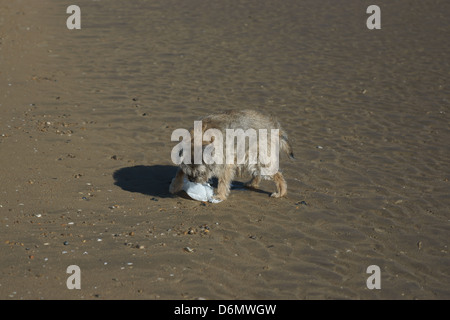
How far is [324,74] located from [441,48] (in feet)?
13.8

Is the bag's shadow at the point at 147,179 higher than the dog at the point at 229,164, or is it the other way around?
the dog at the point at 229,164

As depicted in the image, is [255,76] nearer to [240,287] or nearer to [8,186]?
[8,186]

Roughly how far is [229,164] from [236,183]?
1.06m

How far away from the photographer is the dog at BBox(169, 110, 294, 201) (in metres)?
6.86

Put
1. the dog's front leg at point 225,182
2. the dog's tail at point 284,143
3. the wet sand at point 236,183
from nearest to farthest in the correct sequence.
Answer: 1. the wet sand at point 236,183
2. the dog's front leg at point 225,182
3. the dog's tail at point 284,143

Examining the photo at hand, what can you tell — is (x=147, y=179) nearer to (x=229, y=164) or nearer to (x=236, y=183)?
(x=236, y=183)

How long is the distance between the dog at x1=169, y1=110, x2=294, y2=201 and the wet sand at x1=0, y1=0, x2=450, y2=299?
0.93ft

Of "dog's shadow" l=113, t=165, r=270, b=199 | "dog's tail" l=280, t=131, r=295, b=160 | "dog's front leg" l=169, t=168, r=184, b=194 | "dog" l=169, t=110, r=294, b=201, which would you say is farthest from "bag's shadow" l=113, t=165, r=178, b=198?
Result: "dog's tail" l=280, t=131, r=295, b=160

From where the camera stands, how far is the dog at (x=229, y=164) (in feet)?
22.5

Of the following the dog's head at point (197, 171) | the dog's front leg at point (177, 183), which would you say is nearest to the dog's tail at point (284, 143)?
the dog's head at point (197, 171)

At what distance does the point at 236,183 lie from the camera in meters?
8.05

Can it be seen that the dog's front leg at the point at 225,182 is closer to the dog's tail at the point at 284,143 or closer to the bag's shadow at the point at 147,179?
the bag's shadow at the point at 147,179

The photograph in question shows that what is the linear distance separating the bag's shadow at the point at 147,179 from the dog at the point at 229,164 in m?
0.37

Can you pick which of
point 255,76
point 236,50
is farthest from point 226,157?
point 236,50
